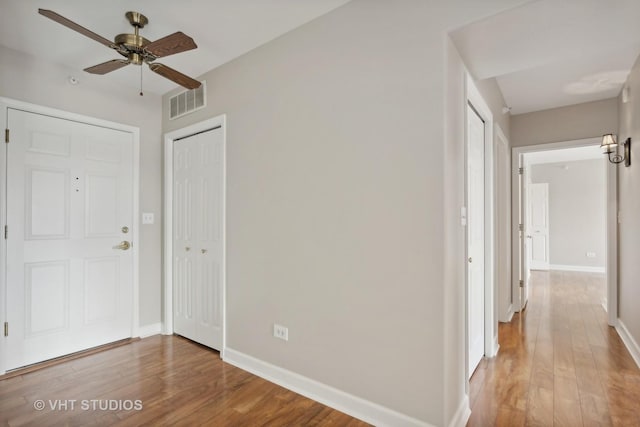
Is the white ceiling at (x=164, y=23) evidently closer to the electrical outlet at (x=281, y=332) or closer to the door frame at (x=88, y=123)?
the door frame at (x=88, y=123)

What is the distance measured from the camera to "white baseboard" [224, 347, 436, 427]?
5.98 feet

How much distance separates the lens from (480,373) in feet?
8.29

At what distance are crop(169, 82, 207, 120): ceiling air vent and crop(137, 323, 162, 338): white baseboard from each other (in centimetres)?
222

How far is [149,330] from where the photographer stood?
338cm

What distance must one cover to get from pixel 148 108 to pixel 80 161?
89cm

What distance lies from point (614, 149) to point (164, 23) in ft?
14.6

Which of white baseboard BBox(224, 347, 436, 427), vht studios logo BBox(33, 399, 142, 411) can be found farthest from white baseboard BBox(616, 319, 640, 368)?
vht studios logo BBox(33, 399, 142, 411)

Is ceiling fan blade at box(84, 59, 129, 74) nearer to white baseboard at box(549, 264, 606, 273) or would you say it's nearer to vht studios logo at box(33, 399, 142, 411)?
vht studios logo at box(33, 399, 142, 411)

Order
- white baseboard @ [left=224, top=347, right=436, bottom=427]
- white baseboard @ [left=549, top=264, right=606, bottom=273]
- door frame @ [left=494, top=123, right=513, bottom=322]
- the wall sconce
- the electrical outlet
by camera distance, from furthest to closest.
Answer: white baseboard @ [left=549, top=264, right=606, bottom=273] < door frame @ [left=494, top=123, right=513, bottom=322] < the wall sconce < the electrical outlet < white baseboard @ [left=224, top=347, right=436, bottom=427]

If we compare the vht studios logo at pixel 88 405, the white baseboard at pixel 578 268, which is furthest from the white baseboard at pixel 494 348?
the white baseboard at pixel 578 268

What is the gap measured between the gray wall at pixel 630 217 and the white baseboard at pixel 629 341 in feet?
0.17

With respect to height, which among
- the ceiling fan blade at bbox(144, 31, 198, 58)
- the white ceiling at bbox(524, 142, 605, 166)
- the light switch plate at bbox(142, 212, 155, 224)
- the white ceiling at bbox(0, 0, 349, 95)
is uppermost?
the white ceiling at bbox(0, 0, 349, 95)

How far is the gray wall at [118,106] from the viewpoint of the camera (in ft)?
8.63

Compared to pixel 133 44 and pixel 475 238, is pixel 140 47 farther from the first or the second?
pixel 475 238
